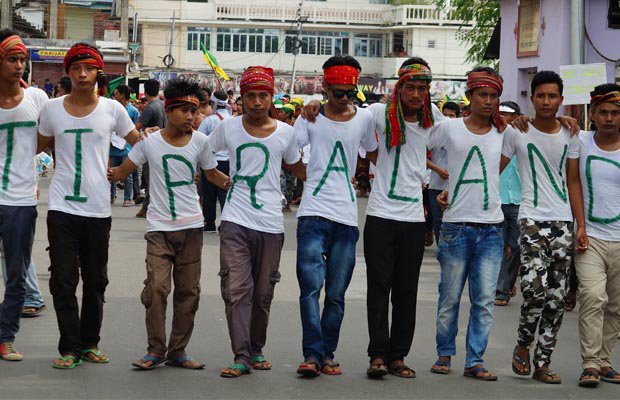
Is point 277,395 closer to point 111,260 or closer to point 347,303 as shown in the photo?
point 347,303

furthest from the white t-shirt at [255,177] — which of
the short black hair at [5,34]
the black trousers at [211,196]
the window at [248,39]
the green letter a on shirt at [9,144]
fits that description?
the window at [248,39]

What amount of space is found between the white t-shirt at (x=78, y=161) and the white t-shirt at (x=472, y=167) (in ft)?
7.44

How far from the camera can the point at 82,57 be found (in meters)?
8.34

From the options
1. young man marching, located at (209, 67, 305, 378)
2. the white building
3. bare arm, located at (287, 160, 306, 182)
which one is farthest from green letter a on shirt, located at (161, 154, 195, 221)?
the white building

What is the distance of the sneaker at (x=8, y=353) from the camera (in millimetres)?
8359

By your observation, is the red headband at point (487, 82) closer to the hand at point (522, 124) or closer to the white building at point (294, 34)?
the hand at point (522, 124)

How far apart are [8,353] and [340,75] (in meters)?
2.94


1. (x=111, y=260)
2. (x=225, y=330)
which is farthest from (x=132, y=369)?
(x=111, y=260)

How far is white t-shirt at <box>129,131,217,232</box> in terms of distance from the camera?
27.5ft

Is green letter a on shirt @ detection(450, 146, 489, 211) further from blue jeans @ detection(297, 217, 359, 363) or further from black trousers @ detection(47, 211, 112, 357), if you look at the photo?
black trousers @ detection(47, 211, 112, 357)

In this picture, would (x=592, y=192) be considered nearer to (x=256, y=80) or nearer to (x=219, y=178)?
(x=256, y=80)

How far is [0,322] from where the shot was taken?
27.6ft

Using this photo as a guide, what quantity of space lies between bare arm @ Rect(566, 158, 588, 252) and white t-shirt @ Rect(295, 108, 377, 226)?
4.95ft

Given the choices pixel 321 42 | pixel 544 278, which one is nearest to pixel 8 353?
pixel 544 278
